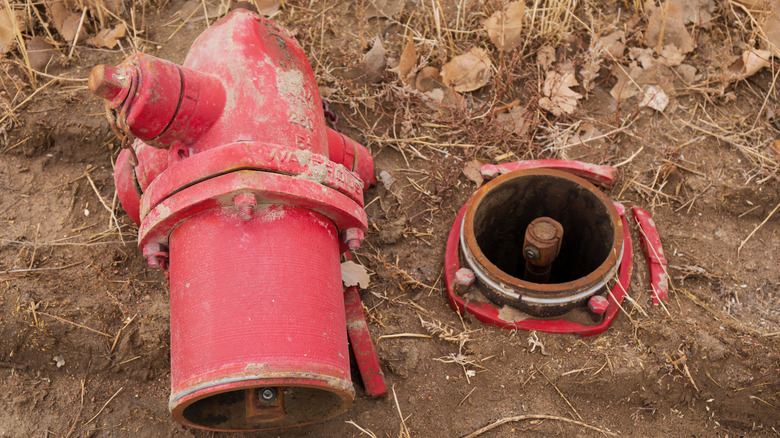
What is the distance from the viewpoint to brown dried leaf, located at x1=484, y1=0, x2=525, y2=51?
3072mm

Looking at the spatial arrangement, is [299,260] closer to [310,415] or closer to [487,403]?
[310,415]

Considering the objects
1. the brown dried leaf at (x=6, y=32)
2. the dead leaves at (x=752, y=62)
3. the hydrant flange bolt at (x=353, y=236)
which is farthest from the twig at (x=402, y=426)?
the brown dried leaf at (x=6, y=32)

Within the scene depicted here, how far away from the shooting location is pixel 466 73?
304cm

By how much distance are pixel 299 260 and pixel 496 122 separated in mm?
1416

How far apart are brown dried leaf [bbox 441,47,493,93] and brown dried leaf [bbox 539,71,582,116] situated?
277 mm

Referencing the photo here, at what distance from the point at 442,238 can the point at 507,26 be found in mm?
1116

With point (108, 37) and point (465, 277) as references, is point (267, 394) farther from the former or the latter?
point (108, 37)

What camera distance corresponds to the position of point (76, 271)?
2.51m

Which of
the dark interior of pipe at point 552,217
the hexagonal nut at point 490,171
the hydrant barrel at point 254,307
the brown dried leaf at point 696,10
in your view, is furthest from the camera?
the brown dried leaf at point 696,10

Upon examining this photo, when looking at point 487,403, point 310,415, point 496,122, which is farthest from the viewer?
point 496,122

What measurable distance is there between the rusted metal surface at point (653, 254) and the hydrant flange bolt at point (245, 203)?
1552mm

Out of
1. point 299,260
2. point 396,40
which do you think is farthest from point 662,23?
point 299,260

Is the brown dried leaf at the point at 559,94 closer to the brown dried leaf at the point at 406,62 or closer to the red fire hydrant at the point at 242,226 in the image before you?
the brown dried leaf at the point at 406,62

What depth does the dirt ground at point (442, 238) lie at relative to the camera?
2281mm
